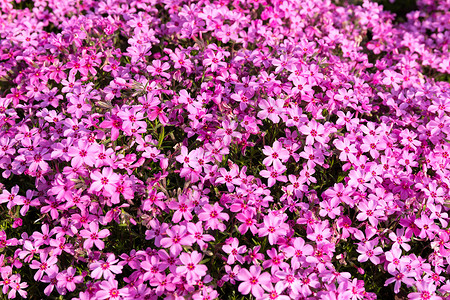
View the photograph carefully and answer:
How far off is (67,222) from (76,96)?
1500mm

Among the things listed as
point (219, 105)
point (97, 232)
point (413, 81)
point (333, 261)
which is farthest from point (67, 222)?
point (413, 81)

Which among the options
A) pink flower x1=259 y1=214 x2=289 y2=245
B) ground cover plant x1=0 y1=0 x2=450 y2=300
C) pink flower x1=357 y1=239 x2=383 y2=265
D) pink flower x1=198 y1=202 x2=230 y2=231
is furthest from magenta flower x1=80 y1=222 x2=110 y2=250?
pink flower x1=357 y1=239 x2=383 y2=265

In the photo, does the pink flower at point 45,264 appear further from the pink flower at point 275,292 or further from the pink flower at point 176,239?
the pink flower at point 275,292

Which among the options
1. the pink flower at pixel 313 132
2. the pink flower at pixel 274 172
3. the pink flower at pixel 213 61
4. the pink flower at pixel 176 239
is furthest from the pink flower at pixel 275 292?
the pink flower at pixel 213 61

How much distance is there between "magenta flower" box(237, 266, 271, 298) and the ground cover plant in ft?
0.04

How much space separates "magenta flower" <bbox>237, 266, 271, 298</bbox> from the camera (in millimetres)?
3303

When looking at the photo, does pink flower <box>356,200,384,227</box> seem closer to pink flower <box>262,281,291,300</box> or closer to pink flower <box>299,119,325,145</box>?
pink flower <box>299,119,325,145</box>

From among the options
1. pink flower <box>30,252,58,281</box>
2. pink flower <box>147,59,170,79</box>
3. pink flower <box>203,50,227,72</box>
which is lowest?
pink flower <box>30,252,58,281</box>

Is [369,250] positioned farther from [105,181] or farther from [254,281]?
[105,181]

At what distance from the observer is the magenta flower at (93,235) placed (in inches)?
143

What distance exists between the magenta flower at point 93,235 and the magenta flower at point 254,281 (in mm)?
1315

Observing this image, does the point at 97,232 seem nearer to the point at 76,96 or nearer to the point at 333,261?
the point at 76,96

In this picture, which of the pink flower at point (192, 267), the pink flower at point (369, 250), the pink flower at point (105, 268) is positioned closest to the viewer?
the pink flower at point (192, 267)

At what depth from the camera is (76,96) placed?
14.8 ft
